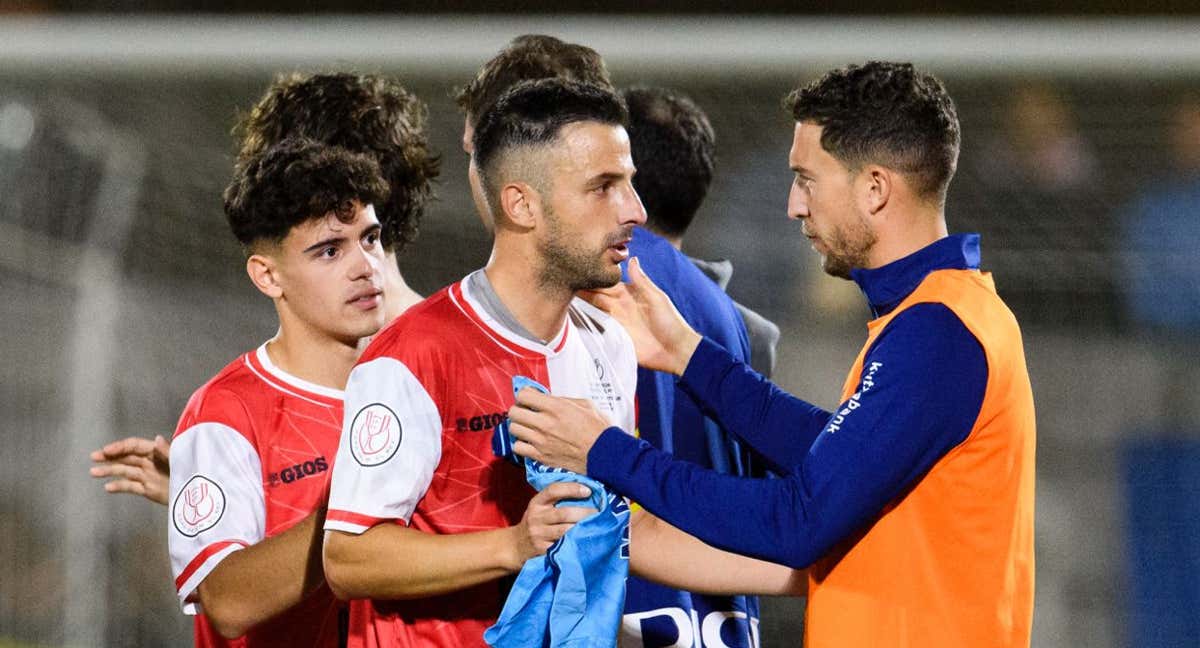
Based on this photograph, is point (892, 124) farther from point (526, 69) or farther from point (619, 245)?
point (526, 69)

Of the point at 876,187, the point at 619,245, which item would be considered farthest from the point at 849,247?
the point at 619,245

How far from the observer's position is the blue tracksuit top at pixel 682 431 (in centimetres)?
306

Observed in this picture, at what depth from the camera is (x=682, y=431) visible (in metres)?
3.18

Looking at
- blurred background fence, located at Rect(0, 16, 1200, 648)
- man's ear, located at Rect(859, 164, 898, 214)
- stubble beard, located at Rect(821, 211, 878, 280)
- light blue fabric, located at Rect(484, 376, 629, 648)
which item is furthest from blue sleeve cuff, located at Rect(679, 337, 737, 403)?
blurred background fence, located at Rect(0, 16, 1200, 648)

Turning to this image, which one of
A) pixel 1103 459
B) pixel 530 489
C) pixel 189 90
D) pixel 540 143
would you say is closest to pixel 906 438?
pixel 530 489

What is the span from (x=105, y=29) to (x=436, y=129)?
1.73m

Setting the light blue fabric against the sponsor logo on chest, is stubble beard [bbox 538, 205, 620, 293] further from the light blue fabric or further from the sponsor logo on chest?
the sponsor logo on chest

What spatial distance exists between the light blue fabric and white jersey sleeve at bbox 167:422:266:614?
65 centimetres

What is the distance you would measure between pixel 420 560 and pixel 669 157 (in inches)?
63.4

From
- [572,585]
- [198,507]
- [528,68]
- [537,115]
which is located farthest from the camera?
[528,68]

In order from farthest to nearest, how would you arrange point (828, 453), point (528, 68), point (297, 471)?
point (528, 68) → point (297, 471) → point (828, 453)

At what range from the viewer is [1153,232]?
7.32m

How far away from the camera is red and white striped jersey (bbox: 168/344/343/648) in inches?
106

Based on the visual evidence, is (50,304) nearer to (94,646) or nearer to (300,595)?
(94,646)
